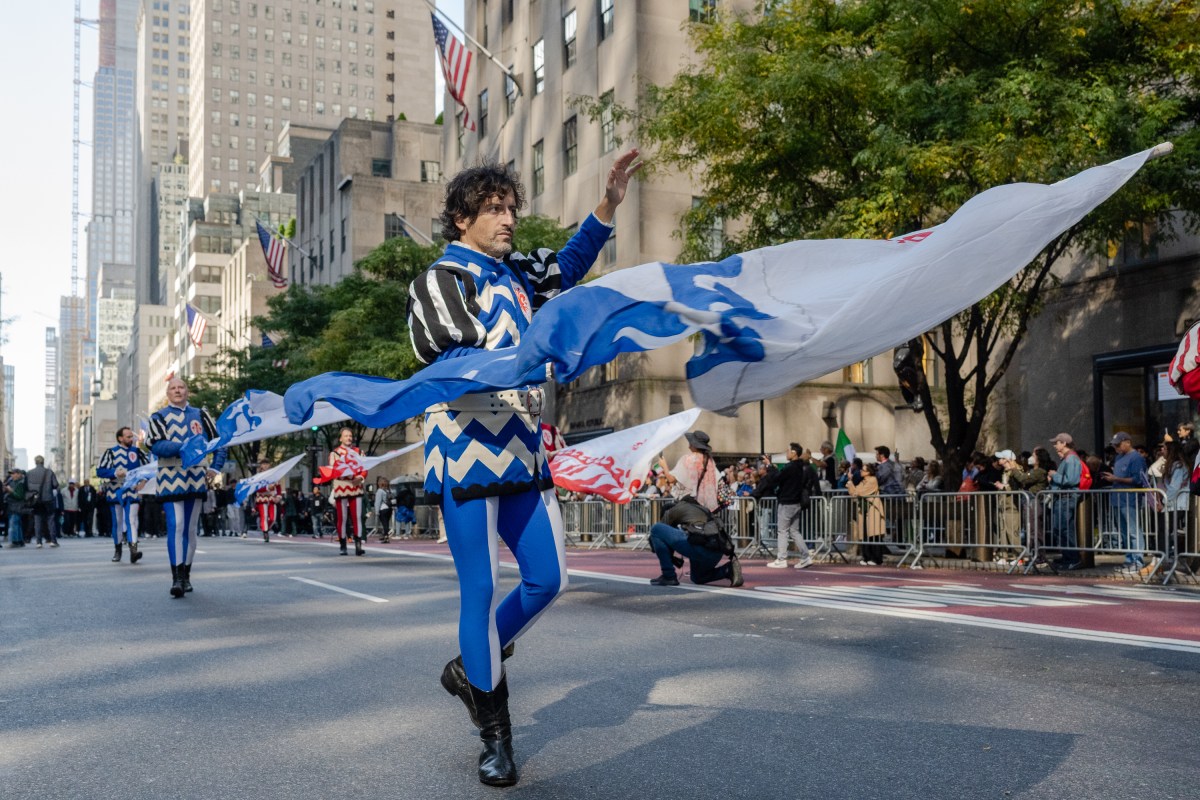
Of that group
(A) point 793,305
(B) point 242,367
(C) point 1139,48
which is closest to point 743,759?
(A) point 793,305

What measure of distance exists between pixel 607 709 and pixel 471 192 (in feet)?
8.05

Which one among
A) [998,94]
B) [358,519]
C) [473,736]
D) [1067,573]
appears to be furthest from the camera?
[358,519]

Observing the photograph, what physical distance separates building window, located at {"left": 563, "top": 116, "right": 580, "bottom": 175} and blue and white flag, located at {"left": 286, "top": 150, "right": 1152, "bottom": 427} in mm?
34747

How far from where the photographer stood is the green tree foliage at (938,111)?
1722 centimetres

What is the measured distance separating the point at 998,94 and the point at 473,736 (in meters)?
14.8

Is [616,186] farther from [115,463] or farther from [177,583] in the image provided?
[115,463]

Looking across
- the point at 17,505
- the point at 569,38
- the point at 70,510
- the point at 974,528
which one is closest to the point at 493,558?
the point at 974,528

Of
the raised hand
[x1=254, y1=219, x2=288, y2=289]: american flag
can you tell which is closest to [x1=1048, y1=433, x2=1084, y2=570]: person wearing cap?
the raised hand

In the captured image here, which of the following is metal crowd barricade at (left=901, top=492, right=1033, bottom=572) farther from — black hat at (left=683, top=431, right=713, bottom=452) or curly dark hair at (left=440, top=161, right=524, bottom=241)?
curly dark hair at (left=440, top=161, right=524, bottom=241)

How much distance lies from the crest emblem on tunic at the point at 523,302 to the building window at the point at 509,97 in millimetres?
40126

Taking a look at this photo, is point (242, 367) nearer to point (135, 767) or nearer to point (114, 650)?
point (114, 650)

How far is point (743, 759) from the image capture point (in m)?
4.73

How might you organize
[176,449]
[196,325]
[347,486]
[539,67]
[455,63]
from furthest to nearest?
[196,325] → [539,67] → [455,63] → [347,486] → [176,449]

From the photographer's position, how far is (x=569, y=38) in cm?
3972
